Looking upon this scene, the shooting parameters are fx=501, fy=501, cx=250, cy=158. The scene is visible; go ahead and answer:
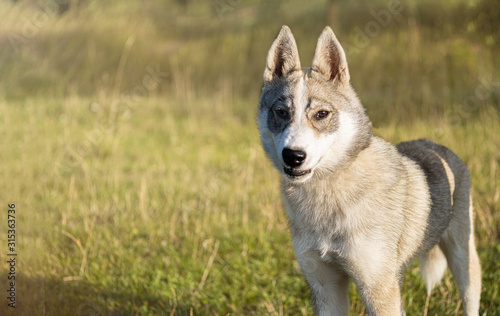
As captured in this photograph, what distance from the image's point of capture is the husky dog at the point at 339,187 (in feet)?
9.17

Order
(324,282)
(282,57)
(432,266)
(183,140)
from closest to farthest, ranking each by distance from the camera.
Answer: (324,282) → (282,57) → (432,266) → (183,140)

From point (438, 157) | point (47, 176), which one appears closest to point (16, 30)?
point (47, 176)

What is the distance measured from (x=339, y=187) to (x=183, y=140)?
547cm

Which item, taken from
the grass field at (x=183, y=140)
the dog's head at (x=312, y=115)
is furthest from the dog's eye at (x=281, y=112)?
the grass field at (x=183, y=140)

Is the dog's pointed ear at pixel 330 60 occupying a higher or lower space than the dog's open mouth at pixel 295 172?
higher

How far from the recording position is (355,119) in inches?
115

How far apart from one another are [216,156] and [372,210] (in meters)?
4.69

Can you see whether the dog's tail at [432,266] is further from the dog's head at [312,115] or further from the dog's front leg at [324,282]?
the dog's head at [312,115]

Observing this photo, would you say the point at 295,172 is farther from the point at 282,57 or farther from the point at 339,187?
the point at 282,57

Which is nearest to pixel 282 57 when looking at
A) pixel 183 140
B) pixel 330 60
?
pixel 330 60

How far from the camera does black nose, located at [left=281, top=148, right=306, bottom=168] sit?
8.68 ft

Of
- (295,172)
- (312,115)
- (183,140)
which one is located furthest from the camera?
(183,140)

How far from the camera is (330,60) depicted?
3107 millimetres

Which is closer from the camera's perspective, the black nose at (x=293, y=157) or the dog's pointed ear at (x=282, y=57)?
the black nose at (x=293, y=157)
